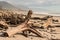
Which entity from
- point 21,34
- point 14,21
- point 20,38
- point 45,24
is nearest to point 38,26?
point 45,24

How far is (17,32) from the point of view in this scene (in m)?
7.61

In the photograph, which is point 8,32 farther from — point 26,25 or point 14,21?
point 14,21

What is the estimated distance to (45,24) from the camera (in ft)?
32.4

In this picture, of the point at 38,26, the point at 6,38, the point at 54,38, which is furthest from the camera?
the point at 38,26

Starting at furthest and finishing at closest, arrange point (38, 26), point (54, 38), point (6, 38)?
1. point (38, 26)
2. point (54, 38)
3. point (6, 38)

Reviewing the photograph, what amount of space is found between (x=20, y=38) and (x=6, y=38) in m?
0.51

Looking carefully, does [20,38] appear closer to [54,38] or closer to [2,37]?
[2,37]

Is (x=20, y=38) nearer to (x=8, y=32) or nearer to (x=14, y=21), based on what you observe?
(x=8, y=32)

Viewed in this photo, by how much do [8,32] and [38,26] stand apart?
9.32ft

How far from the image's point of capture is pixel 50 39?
24.2 ft

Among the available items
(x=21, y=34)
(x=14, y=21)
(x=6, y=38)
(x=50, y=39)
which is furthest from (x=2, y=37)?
(x=14, y=21)

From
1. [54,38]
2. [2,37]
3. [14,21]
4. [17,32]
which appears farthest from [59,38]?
[14,21]

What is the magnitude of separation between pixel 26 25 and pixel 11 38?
894 mm

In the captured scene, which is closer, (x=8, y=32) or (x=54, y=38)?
(x=8, y=32)
